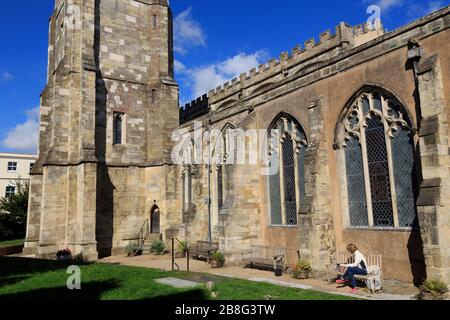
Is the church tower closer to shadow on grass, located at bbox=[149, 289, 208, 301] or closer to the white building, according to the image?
shadow on grass, located at bbox=[149, 289, 208, 301]

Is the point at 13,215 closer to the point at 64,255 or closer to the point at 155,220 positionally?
the point at 155,220

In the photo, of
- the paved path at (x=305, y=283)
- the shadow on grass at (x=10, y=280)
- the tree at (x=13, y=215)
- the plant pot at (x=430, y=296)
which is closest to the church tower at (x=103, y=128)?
the paved path at (x=305, y=283)

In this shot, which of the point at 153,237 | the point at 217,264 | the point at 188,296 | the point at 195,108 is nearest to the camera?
the point at 188,296

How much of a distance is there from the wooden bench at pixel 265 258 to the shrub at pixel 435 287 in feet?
17.0

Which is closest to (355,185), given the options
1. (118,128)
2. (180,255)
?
(180,255)

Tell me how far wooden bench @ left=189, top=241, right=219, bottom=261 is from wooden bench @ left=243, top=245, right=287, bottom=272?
1.82 metres

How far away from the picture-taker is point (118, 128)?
22828mm

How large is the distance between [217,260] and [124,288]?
565 centimetres

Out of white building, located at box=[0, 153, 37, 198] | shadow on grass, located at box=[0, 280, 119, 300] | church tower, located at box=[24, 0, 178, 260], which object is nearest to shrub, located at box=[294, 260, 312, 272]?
shadow on grass, located at box=[0, 280, 119, 300]
